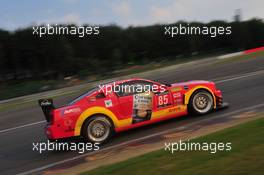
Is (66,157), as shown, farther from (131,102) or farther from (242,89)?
(242,89)

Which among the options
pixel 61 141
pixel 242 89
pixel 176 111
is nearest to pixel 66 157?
pixel 61 141

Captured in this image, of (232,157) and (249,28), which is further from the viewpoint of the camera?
(249,28)

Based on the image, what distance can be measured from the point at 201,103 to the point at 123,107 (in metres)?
2.03

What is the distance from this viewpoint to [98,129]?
9344 mm

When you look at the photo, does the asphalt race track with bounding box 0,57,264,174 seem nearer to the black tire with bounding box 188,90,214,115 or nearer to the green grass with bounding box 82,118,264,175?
the black tire with bounding box 188,90,214,115

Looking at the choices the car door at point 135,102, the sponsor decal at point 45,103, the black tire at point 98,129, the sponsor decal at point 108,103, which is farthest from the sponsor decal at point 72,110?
the car door at point 135,102

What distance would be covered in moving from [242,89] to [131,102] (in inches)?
196

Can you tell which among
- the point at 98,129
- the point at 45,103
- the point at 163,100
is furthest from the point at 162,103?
the point at 45,103

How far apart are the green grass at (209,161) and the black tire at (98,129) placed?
2.44m

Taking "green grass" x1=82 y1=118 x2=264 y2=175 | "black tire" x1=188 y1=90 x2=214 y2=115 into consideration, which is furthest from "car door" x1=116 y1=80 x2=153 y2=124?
"green grass" x1=82 y1=118 x2=264 y2=175

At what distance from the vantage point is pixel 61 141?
30.4 ft

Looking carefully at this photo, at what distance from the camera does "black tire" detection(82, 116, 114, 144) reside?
9.23 meters

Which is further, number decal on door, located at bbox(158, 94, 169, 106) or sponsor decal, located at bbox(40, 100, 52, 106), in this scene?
number decal on door, located at bbox(158, 94, 169, 106)

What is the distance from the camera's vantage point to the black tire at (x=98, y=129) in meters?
9.23
